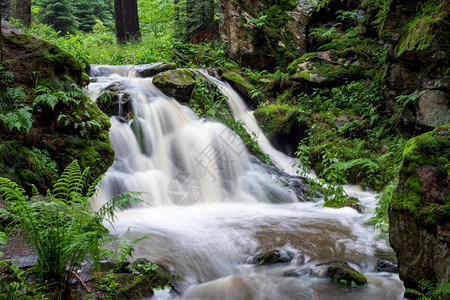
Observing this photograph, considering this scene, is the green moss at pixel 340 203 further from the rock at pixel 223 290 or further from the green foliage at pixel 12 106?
the green foliage at pixel 12 106

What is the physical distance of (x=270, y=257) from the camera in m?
4.44

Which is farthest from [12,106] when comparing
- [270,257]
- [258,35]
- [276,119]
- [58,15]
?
[58,15]

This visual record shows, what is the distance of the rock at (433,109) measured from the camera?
716 centimetres

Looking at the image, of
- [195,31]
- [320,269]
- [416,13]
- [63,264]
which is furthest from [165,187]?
[195,31]

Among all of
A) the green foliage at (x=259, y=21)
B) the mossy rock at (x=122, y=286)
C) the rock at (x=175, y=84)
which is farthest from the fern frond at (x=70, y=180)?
the green foliage at (x=259, y=21)

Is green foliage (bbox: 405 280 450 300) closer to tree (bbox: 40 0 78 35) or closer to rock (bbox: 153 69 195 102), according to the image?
rock (bbox: 153 69 195 102)

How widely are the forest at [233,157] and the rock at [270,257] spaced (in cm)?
2

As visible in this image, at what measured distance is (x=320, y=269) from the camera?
4078 millimetres

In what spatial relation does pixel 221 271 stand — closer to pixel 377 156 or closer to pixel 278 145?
pixel 377 156

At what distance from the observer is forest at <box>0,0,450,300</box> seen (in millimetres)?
3141

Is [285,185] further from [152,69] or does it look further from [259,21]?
[259,21]

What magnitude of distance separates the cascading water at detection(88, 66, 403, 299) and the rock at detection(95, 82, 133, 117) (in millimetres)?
201

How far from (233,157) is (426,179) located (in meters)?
5.83

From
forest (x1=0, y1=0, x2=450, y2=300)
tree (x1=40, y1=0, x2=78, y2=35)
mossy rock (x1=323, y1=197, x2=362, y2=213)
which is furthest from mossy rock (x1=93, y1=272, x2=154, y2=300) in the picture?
tree (x1=40, y1=0, x2=78, y2=35)
